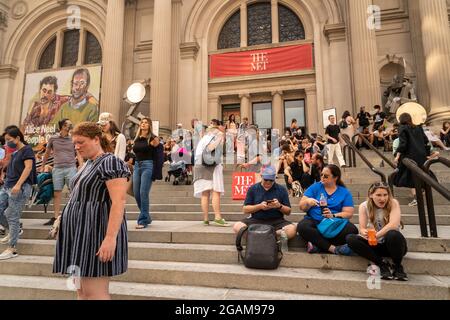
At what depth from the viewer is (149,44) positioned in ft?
58.9

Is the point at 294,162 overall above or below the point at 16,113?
below

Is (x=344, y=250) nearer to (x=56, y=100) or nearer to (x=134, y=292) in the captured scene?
(x=134, y=292)

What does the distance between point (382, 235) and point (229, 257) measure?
5.67 feet

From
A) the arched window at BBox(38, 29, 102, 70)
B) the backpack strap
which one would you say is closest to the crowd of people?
the backpack strap

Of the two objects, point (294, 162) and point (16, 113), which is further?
point (16, 113)

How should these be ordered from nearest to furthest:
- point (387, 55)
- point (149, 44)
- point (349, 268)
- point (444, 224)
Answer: point (349, 268) < point (444, 224) < point (387, 55) < point (149, 44)

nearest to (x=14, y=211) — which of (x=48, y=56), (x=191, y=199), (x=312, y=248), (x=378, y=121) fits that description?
(x=191, y=199)

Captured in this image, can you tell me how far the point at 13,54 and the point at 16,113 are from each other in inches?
163

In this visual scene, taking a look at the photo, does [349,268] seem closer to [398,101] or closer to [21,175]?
[21,175]

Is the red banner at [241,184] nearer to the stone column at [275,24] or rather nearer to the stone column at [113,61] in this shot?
the stone column at [113,61]

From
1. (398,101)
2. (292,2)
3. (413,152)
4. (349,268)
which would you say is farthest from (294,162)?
(292,2)

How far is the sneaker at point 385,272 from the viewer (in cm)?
301

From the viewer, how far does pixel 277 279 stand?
3150 millimetres

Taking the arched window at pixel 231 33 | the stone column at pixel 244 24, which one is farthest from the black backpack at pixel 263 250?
the arched window at pixel 231 33
